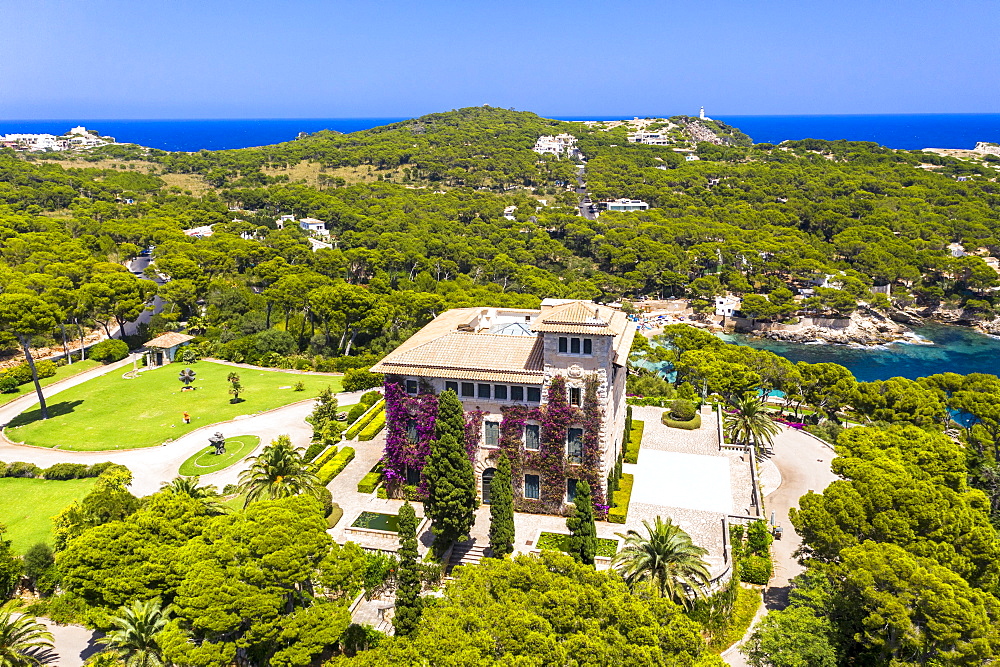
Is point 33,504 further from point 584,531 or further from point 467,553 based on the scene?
point 584,531

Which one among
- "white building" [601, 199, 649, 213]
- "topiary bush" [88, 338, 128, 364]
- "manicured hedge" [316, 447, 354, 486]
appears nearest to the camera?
"manicured hedge" [316, 447, 354, 486]

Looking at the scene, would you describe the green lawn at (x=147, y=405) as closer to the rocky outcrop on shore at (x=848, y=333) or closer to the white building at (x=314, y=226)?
the white building at (x=314, y=226)

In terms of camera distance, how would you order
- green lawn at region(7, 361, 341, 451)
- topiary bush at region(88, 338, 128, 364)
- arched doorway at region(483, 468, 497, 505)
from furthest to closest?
1. topiary bush at region(88, 338, 128, 364)
2. green lawn at region(7, 361, 341, 451)
3. arched doorway at region(483, 468, 497, 505)

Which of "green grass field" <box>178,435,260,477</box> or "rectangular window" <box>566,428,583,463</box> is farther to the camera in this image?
"green grass field" <box>178,435,260,477</box>

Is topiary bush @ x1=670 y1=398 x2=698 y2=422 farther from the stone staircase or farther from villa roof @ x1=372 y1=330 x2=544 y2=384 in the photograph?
the stone staircase

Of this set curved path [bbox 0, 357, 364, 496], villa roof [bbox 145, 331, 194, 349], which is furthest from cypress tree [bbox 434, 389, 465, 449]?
villa roof [bbox 145, 331, 194, 349]

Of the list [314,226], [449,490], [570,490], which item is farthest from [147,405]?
[314,226]

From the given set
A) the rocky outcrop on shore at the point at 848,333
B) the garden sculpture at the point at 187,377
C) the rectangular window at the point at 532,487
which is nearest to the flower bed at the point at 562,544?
the rectangular window at the point at 532,487
